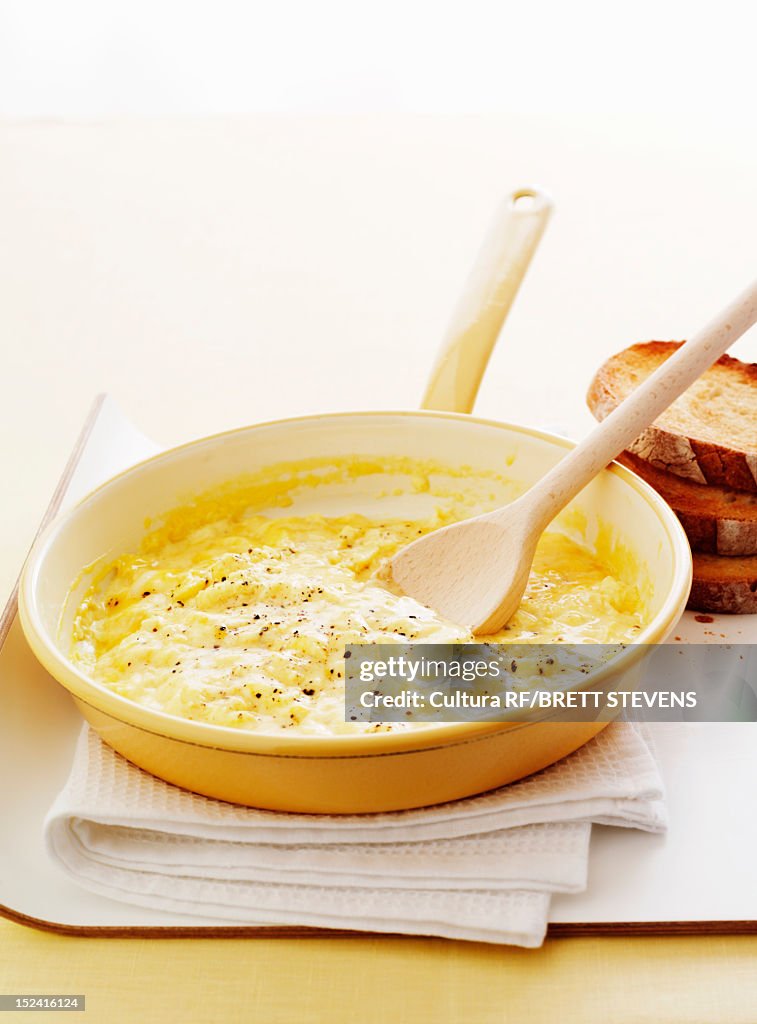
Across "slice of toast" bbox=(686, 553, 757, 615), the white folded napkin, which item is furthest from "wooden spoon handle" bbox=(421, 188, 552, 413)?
the white folded napkin

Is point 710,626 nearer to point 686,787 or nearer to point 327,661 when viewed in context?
point 686,787

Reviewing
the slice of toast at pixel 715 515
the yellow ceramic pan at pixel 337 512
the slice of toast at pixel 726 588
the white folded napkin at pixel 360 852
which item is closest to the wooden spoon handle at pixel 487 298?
the yellow ceramic pan at pixel 337 512

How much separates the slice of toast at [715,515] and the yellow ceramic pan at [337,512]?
5.8 inches

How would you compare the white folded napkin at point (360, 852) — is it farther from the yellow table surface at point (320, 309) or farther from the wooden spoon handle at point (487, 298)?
the wooden spoon handle at point (487, 298)

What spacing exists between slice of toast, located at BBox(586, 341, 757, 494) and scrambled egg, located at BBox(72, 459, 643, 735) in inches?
8.2

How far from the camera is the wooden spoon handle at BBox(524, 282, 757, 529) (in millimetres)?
1525

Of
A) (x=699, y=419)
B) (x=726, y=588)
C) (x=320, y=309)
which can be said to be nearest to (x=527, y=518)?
(x=726, y=588)

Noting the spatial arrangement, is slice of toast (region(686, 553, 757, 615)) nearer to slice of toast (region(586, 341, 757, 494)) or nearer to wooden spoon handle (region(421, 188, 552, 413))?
slice of toast (region(586, 341, 757, 494))

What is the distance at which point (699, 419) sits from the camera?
1.87m

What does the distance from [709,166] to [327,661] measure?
307cm

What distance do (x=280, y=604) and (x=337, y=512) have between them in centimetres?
38

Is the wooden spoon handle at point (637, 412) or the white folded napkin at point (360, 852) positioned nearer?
the white folded napkin at point (360, 852)

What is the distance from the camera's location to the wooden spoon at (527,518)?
1515mm

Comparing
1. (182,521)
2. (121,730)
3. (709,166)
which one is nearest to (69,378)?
(182,521)
